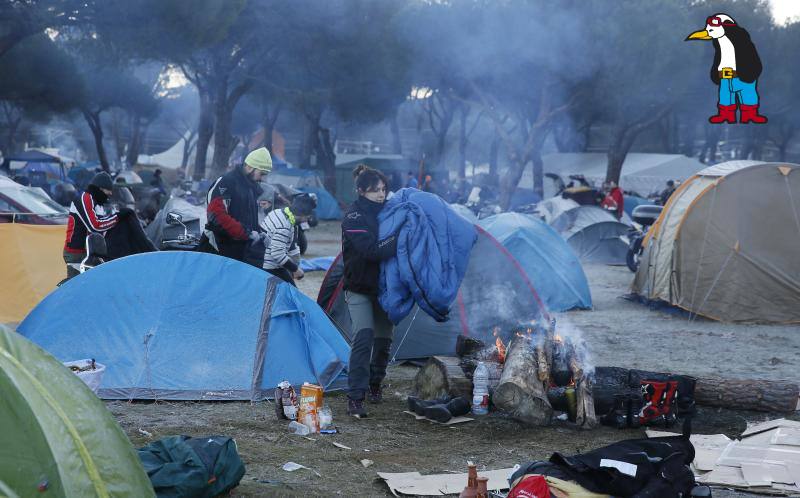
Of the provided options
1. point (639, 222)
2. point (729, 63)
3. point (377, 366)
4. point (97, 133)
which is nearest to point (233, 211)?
point (377, 366)

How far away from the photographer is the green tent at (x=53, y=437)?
3.36 metres

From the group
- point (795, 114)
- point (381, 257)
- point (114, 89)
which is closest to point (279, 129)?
point (114, 89)

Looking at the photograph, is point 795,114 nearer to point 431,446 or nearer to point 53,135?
point 431,446

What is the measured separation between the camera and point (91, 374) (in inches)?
231

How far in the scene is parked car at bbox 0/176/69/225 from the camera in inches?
456

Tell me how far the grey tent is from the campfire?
36.3ft

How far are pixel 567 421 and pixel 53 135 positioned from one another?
7139 cm

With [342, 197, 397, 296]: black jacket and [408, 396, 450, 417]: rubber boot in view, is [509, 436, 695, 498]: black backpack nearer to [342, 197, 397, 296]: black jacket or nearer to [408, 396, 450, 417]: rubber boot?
[408, 396, 450, 417]: rubber boot

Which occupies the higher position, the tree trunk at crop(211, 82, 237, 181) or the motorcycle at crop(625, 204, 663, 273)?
the tree trunk at crop(211, 82, 237, 181)

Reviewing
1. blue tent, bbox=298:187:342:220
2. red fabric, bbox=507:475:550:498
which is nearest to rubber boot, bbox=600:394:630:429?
red fabric, bbox=507:475:550:498

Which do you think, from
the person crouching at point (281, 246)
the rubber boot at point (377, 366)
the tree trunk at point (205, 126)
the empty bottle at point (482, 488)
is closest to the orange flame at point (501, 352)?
the rubber boot at point (377, 366)

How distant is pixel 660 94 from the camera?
88.8 ft

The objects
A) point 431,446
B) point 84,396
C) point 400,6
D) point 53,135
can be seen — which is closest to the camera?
point 84,396

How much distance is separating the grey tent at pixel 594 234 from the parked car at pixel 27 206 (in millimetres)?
9816
